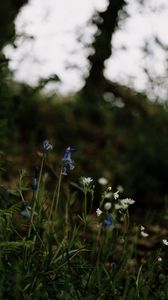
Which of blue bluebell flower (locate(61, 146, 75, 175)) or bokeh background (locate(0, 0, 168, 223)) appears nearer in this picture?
blue bluebell flower (locate(61, 146, 75, 175))

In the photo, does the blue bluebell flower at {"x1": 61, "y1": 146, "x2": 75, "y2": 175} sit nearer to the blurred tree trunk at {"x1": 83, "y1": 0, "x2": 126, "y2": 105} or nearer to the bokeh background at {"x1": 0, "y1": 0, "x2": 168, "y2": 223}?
the bokeh background at {"x1": 0, "y1": 0, "x2": 168, "y2": 223}

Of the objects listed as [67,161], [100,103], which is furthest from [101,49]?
[67,161]

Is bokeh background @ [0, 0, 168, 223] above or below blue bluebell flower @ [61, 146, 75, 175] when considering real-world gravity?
above

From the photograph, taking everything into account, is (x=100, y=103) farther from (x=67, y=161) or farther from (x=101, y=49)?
(x=67, y=161)

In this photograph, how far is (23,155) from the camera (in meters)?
5.92

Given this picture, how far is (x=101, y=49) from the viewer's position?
7.39 m

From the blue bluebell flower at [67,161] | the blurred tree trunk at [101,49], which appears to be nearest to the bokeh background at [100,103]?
the blurred tree trunk at [101,49]

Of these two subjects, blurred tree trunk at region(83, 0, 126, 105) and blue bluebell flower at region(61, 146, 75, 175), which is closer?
blue bluebell flower at region(61, 146, 75, 175)

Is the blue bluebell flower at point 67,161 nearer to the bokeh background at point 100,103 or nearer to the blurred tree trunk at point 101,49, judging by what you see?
the bokeh background at point 100,103

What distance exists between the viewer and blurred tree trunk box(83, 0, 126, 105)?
7137 mm

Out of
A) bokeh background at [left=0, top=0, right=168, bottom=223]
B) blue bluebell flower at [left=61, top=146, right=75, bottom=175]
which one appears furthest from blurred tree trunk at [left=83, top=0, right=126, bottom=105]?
blue bluebell flower at [left=61, top=146, right=75, bottom=175]

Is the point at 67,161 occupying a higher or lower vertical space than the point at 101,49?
lower

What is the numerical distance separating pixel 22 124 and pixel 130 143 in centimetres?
157

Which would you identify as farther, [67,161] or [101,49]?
[101,49]
